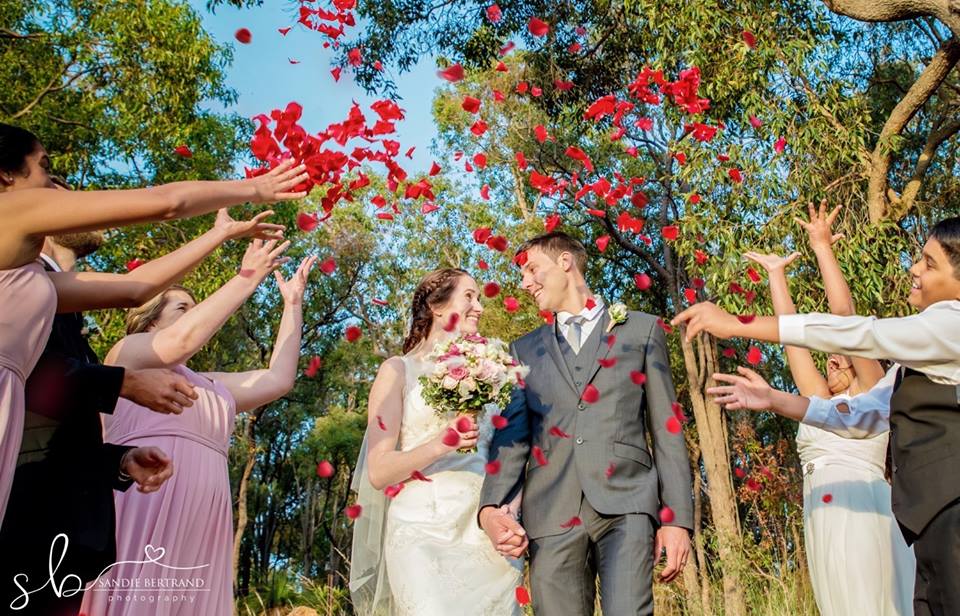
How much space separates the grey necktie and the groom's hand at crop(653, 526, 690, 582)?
2.92 feet

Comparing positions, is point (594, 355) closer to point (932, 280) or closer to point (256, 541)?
point (932, 280)

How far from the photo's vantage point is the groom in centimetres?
358

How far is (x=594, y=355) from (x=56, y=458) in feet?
6.77

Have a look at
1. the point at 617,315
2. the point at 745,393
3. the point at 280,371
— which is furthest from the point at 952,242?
the point at 280,371

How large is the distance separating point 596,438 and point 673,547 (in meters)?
0.51

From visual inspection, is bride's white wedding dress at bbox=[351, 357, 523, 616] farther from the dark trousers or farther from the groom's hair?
the dark trousers

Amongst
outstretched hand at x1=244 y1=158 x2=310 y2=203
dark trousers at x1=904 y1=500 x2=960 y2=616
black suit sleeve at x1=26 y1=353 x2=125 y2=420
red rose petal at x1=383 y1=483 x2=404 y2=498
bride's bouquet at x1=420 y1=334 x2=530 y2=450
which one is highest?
outstretched hand at x1=244 y1=158 x2=310 y2=203

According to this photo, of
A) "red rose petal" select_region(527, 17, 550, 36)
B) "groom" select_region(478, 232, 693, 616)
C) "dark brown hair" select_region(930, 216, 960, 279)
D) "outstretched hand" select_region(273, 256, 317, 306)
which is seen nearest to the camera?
"dark brown hair" select_region(930, 216, 960, 279)

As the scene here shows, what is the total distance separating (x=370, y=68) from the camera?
11.8 meters

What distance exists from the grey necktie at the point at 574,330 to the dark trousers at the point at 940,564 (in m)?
1.51

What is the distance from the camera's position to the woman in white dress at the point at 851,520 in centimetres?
509

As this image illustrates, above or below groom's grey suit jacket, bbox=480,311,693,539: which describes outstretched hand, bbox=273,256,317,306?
above

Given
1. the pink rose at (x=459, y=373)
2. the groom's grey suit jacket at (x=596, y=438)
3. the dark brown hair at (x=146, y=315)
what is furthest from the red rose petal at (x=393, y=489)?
the dark brown hair at (x=146, y=315)

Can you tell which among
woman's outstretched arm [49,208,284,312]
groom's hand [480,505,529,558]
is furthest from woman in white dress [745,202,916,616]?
woman's outstretched arm [49,208,284,312]
